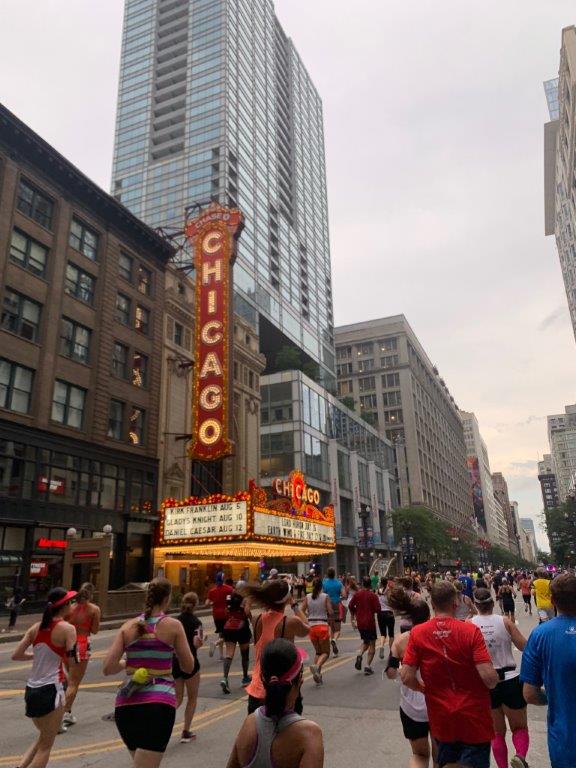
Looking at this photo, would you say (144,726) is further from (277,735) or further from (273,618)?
(273,618)

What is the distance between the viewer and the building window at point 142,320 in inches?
1533

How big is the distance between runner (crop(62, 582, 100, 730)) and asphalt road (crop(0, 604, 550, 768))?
498mm

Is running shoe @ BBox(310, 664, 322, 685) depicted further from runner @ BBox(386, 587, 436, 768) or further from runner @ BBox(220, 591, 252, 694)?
runner @ BBox(386, 587, 436, 768)

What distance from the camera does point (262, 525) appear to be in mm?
28516

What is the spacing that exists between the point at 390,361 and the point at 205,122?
6213 centimetres

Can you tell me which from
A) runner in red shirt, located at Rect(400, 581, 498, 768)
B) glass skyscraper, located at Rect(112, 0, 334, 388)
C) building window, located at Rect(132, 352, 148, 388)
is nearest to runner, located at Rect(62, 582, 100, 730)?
runner in red shirt, located at Rect(400, 581, 498, 768)

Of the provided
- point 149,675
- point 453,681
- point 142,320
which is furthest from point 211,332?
point 453,681

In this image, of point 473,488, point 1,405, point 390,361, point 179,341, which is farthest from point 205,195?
point 473,488

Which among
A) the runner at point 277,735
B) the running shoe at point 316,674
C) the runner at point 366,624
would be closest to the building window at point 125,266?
the runner at point 366,624

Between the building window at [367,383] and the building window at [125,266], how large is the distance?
85258mm

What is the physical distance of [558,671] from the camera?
13.2 ft

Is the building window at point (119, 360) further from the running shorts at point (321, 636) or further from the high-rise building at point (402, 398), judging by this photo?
the high-rise building at point (402, 398)

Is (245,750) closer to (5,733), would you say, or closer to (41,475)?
(5,733)

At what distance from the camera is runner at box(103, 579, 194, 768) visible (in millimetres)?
4395
